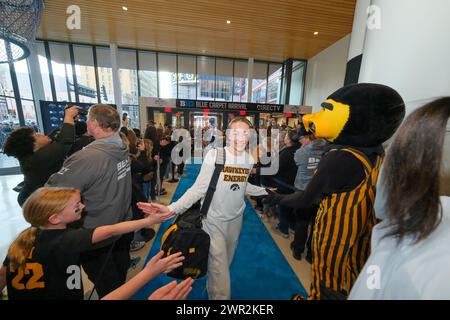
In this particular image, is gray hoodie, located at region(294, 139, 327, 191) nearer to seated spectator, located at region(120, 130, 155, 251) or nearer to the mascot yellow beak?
the mascot yellow beak

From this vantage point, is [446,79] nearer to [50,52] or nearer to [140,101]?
[140,101]

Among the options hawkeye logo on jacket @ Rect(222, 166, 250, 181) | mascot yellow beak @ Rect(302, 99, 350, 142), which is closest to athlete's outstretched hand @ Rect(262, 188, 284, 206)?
hawkeye logo on jacket @ Rect(222, 166, 250, 181)

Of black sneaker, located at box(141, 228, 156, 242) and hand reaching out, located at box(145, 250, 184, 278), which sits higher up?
hand reaching out, located at box(145, 250, 184, 278)

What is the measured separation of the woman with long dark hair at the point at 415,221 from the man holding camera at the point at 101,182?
1562 mm

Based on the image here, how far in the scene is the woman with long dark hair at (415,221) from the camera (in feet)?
1.56

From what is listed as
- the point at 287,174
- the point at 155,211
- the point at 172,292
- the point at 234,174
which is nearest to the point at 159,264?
the point at 172,292

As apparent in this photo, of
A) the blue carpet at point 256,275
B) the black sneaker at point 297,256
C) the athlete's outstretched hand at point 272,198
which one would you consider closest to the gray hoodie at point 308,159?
the black sneaker at point 297,256

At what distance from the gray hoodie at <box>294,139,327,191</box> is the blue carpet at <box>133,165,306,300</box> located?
41.2 inches

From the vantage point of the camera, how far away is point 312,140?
284 centimetres

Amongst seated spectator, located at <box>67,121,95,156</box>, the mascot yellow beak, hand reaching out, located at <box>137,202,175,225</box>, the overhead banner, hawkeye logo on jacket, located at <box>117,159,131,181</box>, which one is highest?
the overhead banner

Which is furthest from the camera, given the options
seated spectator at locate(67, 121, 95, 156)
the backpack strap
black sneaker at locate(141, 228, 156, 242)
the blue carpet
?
black sneaker at locate(141, 228, 156, 242)

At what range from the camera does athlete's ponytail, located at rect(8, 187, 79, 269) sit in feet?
3.46

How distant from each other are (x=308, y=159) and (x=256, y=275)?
158cm
